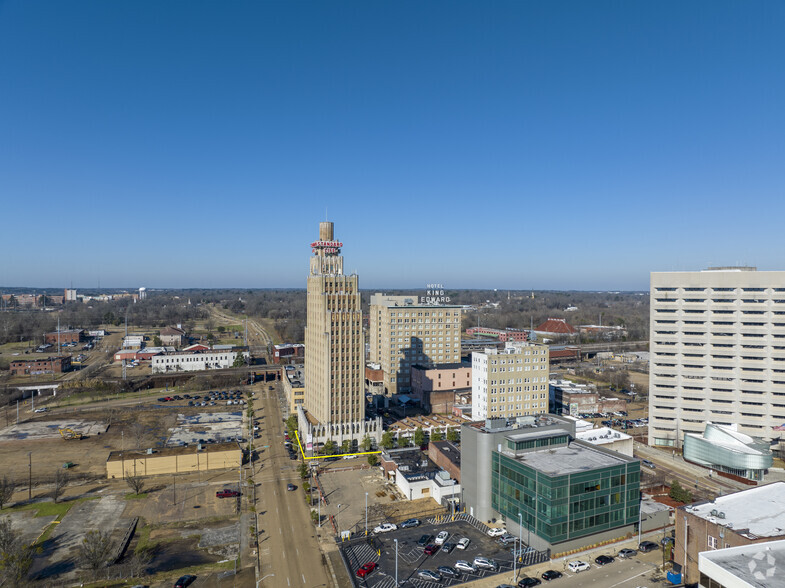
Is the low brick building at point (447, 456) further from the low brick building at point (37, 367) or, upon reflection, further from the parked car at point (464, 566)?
the low brick building at point (37, 367)

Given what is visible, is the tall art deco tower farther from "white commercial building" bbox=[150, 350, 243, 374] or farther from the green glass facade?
"white commercial building" bbox=[150, 350, 243, 374]

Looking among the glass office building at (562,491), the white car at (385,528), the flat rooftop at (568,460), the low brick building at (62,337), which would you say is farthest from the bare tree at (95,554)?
the low brick building at (62,337)

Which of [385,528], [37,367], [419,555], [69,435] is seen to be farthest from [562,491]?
[37,367]

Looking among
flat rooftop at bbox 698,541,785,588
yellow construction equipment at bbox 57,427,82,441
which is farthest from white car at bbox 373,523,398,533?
yellow construction equipment at bbox 57,427,82,441

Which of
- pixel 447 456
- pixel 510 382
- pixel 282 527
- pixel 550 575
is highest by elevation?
pixel 510 382

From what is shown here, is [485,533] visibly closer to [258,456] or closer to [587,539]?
[587,539]

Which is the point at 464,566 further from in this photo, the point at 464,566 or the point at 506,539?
the point at 506,539
